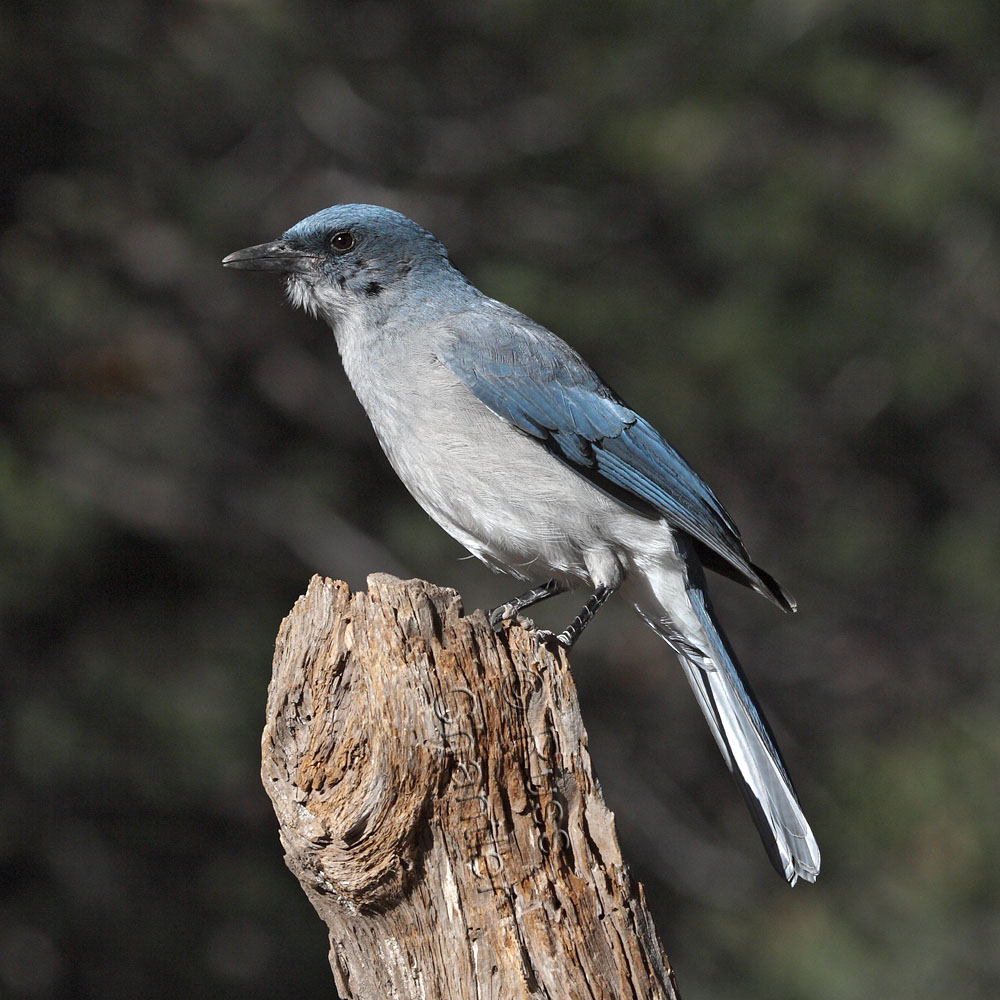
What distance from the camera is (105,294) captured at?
20.7ft

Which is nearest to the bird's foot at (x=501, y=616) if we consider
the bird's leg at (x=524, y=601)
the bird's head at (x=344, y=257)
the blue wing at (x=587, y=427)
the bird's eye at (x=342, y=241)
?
the bird's leg at (x=524, y=601)

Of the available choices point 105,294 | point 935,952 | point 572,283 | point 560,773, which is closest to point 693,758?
point 935,952

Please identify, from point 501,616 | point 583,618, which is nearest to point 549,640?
point 501,616

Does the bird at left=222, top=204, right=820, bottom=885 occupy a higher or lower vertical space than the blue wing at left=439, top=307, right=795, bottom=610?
lower

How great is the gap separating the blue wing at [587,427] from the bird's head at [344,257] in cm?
32

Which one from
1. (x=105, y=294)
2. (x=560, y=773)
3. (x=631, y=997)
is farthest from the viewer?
(x=105, y=294)

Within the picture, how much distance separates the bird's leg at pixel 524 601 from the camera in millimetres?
3193

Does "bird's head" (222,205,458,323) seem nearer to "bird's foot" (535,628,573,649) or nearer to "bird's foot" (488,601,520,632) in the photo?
"bird's foot" (488,601,520,632)

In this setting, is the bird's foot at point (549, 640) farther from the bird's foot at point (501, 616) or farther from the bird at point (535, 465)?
the bird at point (535, 465)

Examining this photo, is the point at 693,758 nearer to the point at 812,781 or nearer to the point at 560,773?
the point at 812,781

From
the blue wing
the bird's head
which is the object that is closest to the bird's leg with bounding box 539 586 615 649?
the blue wing

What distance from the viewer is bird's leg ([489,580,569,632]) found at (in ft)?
10.5

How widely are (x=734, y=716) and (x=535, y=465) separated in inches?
33.9

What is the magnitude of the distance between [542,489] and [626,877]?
1222mm
